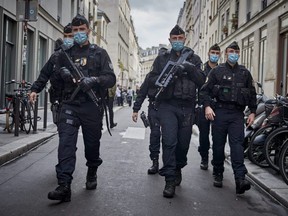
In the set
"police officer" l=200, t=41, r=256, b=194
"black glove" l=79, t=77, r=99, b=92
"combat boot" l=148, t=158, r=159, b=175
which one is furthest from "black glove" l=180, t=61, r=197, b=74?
"combat boot" l=148, t=158, r=159, b=175

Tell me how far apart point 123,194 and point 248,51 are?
17341 millimetres

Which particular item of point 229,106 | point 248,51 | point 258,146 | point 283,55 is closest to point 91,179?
point 229,106

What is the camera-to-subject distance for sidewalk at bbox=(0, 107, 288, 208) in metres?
5.44

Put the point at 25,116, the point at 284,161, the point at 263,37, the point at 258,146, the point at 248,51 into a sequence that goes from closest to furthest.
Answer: the point at 284,161 → the point at 258,146 → the point at 25,116 → the point at 263,37 → the point at 248,51

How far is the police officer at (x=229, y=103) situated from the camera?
5.41m

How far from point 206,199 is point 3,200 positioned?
2253mm

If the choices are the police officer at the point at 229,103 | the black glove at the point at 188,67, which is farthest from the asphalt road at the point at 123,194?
the black glove at the point at 188,67

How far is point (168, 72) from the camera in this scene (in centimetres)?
526

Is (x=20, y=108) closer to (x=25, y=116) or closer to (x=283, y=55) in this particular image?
(x=25, y=116)

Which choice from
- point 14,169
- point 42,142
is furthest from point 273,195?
point 42,142

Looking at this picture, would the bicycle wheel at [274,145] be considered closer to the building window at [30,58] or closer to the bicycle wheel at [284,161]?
the bicycle wheel at [284,161]

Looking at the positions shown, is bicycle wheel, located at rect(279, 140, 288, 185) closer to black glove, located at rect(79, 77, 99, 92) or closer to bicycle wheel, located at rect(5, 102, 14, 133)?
black glove, located at rect(79, 77, 99, 92)

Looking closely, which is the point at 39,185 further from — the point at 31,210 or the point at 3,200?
the point at 31,210

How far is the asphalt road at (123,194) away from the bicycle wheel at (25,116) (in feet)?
9.56
